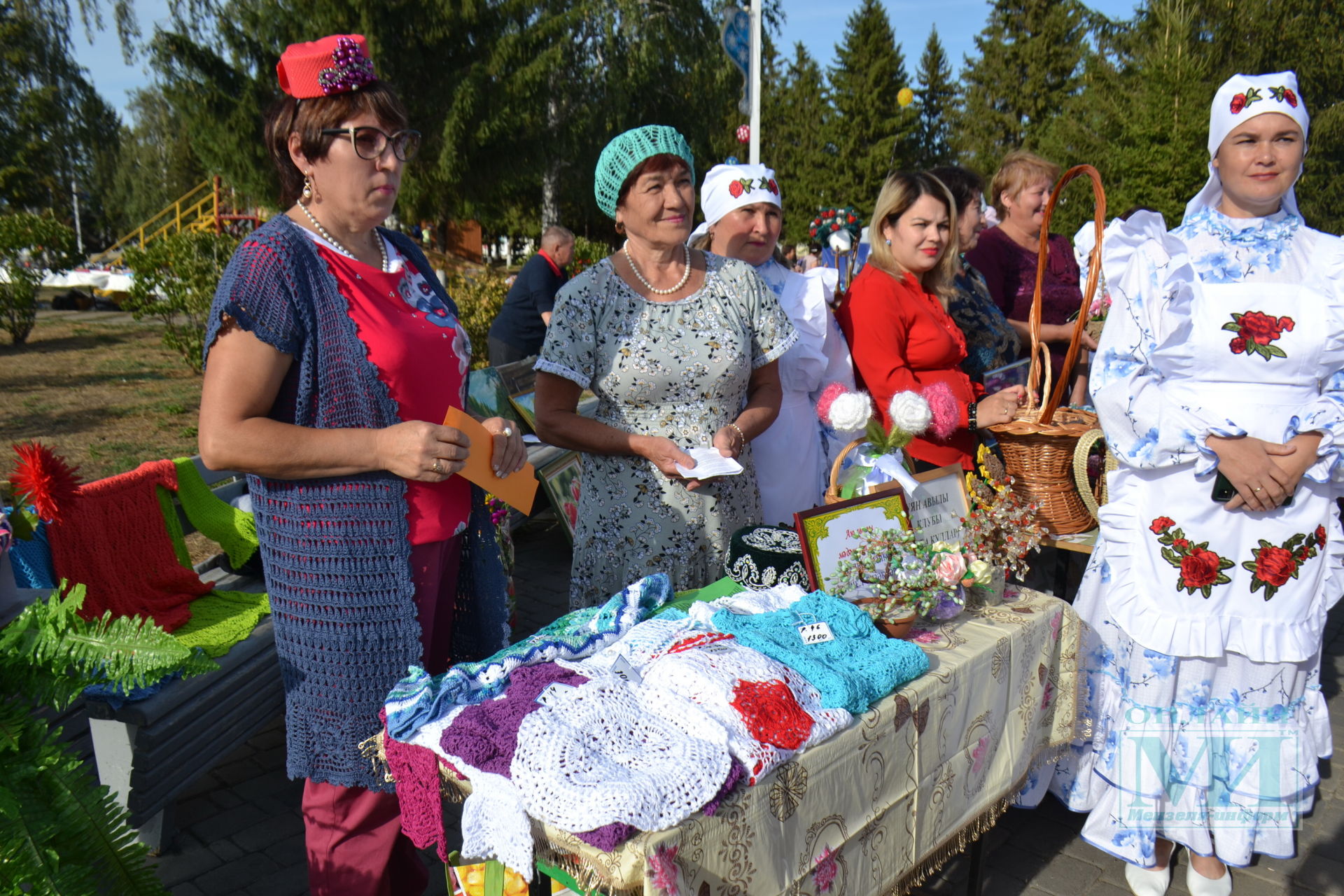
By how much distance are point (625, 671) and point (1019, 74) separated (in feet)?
140

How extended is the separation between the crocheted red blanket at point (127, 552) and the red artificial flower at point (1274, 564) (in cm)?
315

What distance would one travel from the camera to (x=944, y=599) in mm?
2193

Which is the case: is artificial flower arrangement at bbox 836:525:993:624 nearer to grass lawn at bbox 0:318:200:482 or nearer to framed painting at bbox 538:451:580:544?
framed painting at bbox 538:451:580:544

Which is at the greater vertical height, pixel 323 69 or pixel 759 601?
Answer: pixel 323 69

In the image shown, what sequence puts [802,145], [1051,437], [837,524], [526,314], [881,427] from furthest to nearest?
1. [802,145]
2. [526,314]
3. [1051,437]
4. [881,427]
5. [837,524]

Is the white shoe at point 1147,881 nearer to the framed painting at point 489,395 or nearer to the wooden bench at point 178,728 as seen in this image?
the wooden bench at point 178,728

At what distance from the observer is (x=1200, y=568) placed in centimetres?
242

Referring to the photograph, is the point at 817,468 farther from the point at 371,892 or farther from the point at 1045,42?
the point at 1045,42

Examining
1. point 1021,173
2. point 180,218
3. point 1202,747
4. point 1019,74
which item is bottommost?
point 1202,747

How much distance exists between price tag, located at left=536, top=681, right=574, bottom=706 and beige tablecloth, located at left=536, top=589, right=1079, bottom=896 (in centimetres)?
20

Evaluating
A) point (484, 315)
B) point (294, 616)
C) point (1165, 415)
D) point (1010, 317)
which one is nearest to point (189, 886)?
point (294, 616)

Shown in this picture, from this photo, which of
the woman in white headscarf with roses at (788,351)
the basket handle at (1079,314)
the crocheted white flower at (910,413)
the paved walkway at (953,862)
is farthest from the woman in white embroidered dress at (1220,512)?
the woman in white headscarf with roses at (788,351)

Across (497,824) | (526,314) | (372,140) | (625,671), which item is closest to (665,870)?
(497,824)

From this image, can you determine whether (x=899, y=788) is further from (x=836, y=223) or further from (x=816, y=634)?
(x=836, y=223)
